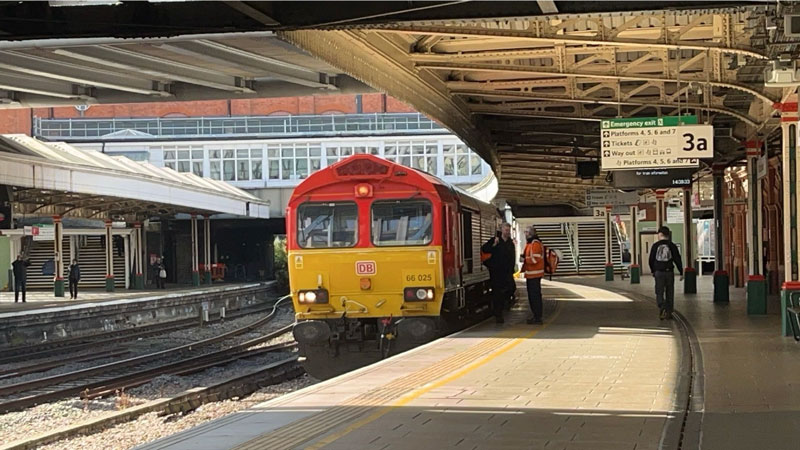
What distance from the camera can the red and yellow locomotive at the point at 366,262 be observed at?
50.3 feet

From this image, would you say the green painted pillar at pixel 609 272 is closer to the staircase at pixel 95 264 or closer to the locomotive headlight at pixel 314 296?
the staircase at pixel 95 264

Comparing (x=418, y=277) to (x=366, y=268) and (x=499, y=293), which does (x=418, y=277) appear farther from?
(x=499, y=293)

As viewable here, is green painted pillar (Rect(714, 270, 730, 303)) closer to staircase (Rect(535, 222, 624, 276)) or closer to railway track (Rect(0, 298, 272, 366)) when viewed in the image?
railway track (Rect(0, 298, 272, 366))

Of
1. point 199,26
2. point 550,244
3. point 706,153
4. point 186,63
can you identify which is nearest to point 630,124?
point 706,153

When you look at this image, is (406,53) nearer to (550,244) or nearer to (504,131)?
(504,131)

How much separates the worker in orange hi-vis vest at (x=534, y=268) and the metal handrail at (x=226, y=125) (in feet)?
146

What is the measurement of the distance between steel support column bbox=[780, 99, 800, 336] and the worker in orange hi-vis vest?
382cm

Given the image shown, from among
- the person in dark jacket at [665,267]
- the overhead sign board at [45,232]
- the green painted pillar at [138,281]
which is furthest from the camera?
the green painted pillar at [138,281]

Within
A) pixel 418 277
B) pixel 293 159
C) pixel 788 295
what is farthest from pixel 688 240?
pixel 293 159

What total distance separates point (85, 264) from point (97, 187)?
20.2 meters

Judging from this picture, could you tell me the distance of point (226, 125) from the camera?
64562mm

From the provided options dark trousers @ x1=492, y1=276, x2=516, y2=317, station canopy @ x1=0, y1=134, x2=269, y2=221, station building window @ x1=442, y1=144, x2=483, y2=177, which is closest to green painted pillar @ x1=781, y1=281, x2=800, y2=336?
dark trousers @ x1=492, y1=276, x2=516, y2=317

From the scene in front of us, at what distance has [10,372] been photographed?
1944 cm

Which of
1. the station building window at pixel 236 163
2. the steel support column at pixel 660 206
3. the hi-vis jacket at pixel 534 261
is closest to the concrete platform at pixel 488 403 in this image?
the hi-vis jacket at pixel 534 261
